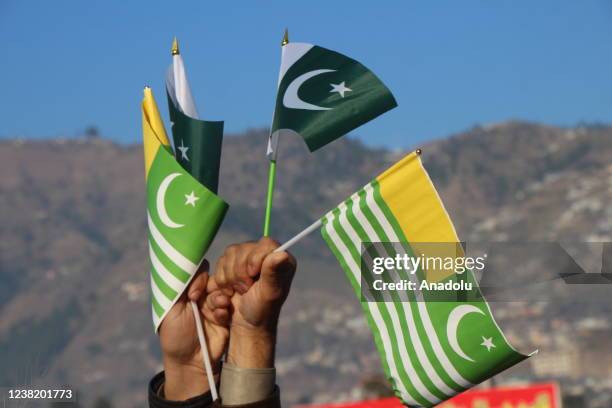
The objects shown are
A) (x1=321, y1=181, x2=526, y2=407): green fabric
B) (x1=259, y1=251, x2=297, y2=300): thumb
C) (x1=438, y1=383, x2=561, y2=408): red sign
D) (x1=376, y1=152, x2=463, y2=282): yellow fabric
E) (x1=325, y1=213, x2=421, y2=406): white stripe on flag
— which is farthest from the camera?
(x1=438, y1=383, x2=561, y2=408): red sign

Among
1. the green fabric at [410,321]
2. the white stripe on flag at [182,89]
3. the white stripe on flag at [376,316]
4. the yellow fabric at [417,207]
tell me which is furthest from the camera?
the white stripe on flag at [182,89]

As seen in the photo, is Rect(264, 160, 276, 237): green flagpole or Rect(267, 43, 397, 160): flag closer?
Rect(264, 160, 276, 237): green flagpole

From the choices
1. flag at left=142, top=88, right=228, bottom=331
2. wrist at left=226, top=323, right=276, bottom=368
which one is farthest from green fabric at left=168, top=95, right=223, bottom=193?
wrist at left=226, top=323, right=276, bottom=368

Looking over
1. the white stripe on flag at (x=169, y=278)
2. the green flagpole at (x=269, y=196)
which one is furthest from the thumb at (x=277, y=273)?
the white stripe on flag at (x=169, y=278)

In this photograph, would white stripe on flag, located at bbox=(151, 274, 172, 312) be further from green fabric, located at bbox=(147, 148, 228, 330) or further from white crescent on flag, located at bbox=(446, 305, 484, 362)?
white crescent on flag, located at bbox=(446, 305, 484, 362)

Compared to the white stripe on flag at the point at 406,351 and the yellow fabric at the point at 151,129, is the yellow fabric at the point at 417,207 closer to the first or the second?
the white stripe on flag at the point at 406,351

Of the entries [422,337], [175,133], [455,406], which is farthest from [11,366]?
[455,406]

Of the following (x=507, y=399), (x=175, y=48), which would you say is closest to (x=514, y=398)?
(x=507, y=399)
